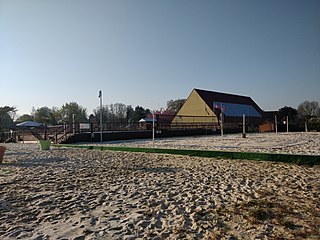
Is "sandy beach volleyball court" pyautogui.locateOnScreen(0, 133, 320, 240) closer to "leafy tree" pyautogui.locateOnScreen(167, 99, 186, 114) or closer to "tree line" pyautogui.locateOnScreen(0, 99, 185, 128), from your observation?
"tree line" pyautogui.locateOnScreen(0, 99, 185, 128)

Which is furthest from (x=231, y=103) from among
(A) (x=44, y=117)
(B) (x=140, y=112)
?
(A) (x=44, y=117)

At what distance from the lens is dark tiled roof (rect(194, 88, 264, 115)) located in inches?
1658

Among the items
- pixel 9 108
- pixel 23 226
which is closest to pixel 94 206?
pixel 23 226

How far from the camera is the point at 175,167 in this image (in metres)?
6.86

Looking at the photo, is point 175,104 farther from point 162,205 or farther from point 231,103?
point 162,205

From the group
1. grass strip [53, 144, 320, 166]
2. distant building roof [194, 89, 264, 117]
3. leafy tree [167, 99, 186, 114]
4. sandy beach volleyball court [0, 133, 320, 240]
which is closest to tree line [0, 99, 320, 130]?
leafy tree [167, 99, 186, 114]

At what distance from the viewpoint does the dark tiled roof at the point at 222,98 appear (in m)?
42.1

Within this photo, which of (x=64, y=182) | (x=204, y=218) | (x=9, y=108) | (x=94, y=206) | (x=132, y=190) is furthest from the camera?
(x=9, y=108)

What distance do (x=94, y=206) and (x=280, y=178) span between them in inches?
152

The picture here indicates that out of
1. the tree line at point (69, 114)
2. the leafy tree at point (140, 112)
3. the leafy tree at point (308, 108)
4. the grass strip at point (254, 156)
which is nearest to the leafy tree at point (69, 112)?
the tree line at point (69, 114)

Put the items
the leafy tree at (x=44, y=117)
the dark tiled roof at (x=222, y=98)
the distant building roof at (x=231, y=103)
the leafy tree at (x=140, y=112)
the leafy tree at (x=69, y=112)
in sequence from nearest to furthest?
the distant building roof at (x=231, y=103) < the dark tiled roof at (x=222, y=98) < the leafy tree at (x=44, y=117) < the leafy tree at (x=69, y=112) < the leafy tree at (x=140, y=112)

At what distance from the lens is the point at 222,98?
150ft

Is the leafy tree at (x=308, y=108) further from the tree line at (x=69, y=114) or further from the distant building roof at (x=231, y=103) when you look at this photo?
the tree line at (x=69, y=114)

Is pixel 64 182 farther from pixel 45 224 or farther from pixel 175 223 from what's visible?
pixel 175 223
